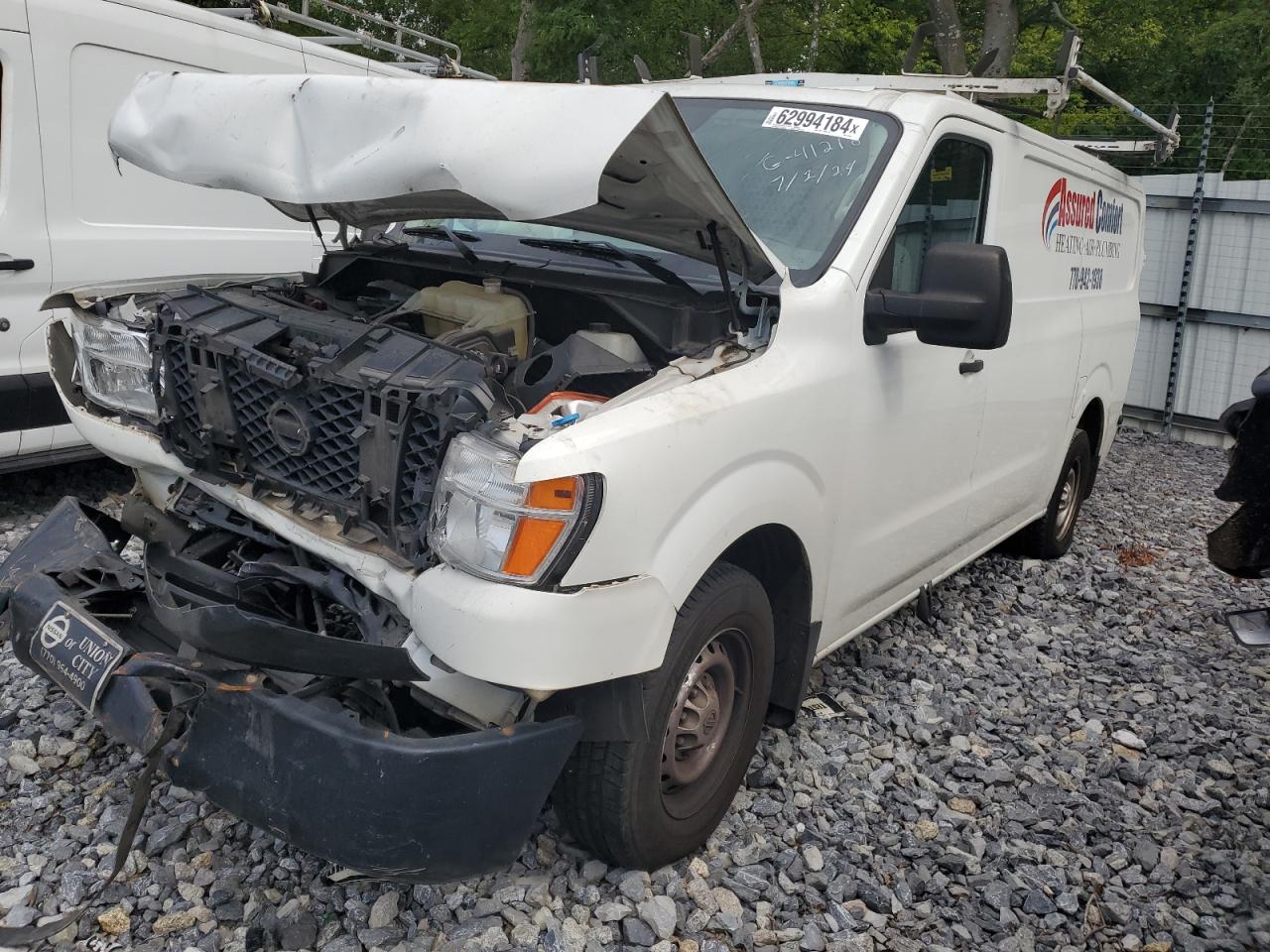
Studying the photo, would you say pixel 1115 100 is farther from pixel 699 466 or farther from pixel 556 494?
pixel 556 494

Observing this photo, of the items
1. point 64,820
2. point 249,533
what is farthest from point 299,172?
point 64,820

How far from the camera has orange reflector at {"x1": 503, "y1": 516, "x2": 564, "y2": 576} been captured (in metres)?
2.16

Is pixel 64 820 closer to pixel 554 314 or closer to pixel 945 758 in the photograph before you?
pixel 554 314

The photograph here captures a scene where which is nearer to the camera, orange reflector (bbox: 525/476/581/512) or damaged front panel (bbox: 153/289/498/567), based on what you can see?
orange reflector (bbox: 525/476/581/512)

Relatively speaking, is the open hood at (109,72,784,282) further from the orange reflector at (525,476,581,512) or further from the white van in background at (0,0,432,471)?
the white van in background at (0,0,432,471)

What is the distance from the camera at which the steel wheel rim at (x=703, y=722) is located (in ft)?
8.89

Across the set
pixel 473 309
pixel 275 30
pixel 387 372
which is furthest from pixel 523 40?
pixel 387 372

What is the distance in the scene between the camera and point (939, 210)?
358 centimetres

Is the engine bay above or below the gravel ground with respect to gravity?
above

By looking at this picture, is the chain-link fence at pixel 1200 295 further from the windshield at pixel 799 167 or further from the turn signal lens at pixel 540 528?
the turn signal lens at pixel 540 528

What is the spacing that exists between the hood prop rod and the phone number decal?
2.52 ft

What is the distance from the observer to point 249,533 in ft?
9.20

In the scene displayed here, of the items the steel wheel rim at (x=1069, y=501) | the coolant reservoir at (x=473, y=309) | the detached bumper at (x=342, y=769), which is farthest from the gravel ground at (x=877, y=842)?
the coolant reservoir at (x=473, y=309)

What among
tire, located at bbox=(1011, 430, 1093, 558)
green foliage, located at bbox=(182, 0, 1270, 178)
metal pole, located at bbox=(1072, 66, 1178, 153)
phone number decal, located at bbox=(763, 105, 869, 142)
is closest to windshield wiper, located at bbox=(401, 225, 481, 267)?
phone number decal, located at bbox=(763, 105, 869, 142)
